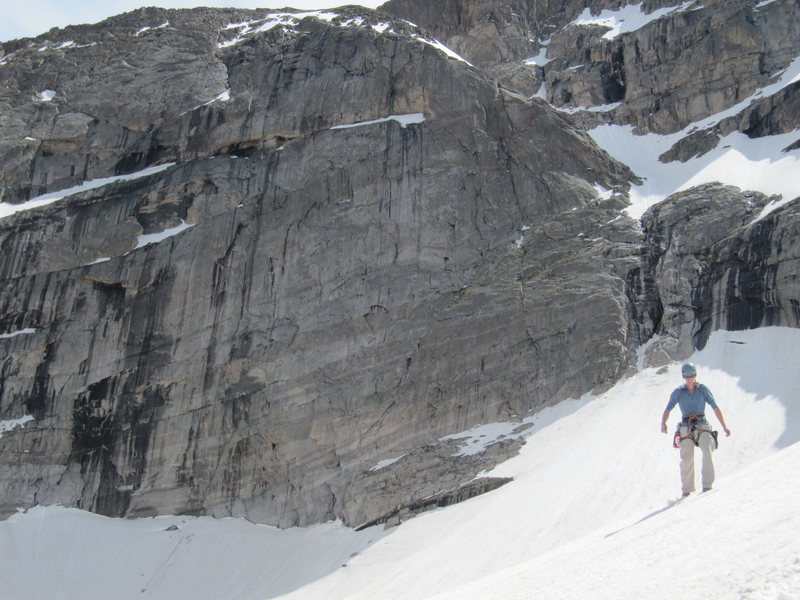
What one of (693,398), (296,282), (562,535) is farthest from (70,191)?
(693,398)

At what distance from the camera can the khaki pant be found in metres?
10.6

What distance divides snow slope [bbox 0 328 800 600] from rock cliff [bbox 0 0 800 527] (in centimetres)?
131

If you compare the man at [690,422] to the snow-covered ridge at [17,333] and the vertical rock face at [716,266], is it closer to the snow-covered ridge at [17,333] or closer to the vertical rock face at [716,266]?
the vertical rock face at [716,266]

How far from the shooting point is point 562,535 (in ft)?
59.7

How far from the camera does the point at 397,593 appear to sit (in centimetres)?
1886

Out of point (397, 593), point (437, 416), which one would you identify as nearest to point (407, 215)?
point (437, 416)

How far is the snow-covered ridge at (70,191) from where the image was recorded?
40.6 m

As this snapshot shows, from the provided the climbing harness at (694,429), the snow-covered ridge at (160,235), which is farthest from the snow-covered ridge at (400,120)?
the climbing harness at (694,429)

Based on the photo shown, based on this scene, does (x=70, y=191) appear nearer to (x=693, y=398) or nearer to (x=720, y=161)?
(x=720, y=161)

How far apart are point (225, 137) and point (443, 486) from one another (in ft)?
73.8

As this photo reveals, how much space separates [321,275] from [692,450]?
972 inches

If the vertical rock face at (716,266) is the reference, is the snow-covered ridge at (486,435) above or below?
below

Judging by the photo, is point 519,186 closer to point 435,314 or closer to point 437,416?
point 435,314

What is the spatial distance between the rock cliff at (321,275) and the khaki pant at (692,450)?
15034 millimetres
